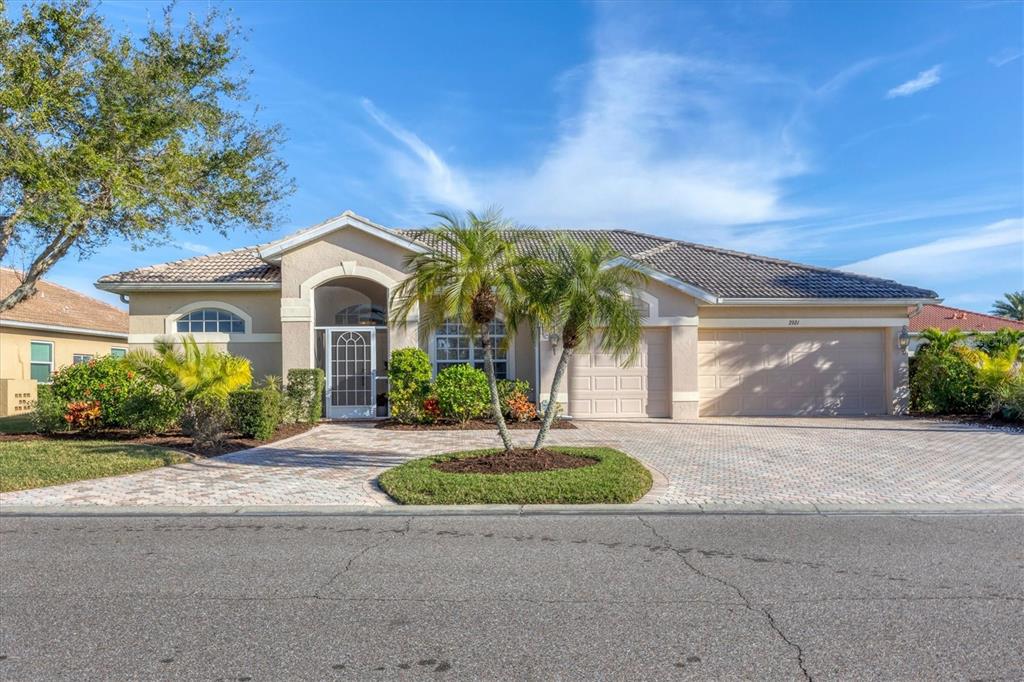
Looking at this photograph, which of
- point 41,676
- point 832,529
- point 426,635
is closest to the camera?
point 41,676

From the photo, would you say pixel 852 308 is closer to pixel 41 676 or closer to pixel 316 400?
pixel 316 400

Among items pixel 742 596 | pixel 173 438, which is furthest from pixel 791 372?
pixel 173 438

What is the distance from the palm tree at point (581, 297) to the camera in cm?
1011

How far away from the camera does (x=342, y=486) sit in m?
9.79

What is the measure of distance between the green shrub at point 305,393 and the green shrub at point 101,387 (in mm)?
3159

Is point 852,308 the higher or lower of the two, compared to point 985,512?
higher

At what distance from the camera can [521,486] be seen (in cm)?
909

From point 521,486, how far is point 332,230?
33.3 ft

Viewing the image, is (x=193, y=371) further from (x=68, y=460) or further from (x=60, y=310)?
(x=60, y=310)

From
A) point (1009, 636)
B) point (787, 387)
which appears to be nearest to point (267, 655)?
point (1009, 636)

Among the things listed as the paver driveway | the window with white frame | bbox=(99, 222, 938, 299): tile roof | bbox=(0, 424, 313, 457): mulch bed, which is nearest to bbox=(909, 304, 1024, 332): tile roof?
bbox=(99, 222, 938, 299): tile roof

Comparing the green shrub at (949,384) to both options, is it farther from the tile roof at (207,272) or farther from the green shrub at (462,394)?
the tile roof at (207,272)

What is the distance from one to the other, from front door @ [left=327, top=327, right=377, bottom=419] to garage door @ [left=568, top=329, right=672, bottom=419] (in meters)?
5.03

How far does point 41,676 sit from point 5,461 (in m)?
9.15
